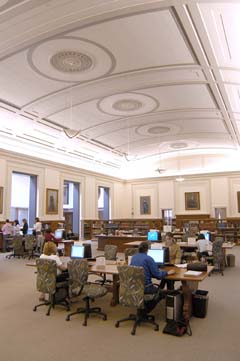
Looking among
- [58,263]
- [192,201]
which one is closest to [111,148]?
[192,201]

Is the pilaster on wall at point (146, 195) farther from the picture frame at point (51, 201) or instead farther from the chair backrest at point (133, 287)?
the chair backrest at point (133, 287)

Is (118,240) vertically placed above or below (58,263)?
below

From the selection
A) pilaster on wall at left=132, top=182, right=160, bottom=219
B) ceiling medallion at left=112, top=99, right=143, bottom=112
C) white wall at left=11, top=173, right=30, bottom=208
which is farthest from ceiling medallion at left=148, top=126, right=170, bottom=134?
white wall at left=11, top=173, right=30, bottom=208

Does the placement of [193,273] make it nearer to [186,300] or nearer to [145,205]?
[186,300]

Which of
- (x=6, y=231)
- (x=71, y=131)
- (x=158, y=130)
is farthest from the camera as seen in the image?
(x=158, y=130)

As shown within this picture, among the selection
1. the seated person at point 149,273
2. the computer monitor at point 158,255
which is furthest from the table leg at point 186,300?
the computer monitor at point 158,255

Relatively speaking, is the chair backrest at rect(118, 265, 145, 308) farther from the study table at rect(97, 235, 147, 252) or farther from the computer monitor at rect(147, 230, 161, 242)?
the study table at rect(97, 235, 147, 252)

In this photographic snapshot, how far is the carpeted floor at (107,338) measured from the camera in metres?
3.69

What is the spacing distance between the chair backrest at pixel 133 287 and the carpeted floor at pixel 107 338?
44 centimetres

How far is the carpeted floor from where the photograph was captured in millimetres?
3686

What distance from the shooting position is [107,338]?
419 centimetres

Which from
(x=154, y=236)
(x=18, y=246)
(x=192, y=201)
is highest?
(x=192, y=201)

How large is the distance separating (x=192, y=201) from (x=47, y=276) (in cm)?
1708

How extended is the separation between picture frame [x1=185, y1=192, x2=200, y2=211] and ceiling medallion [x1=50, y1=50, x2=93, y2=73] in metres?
14.8
